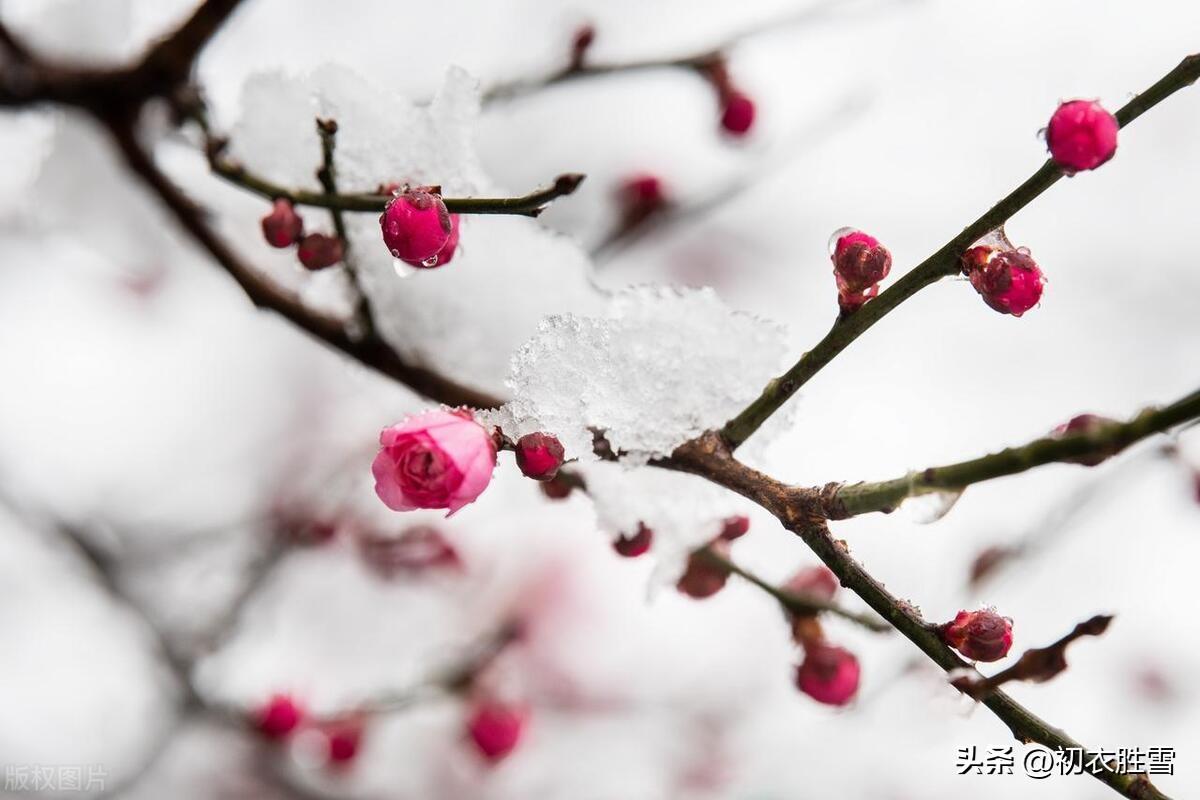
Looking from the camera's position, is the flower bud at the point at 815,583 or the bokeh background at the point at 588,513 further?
the bokeh background at the point at 588,513

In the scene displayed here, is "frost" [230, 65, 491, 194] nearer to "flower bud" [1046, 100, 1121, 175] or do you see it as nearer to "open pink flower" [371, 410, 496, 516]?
"open pink flower" [371, 410, 496, 516]

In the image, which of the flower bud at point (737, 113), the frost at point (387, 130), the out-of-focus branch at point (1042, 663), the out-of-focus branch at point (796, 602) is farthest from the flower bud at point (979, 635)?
the flower bud at point (737, 113)

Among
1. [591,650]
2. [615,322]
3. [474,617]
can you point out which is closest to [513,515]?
[474,617]

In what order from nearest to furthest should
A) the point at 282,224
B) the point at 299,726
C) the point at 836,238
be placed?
the point at 836,238 < the point at 282,224 < the point at 299,726

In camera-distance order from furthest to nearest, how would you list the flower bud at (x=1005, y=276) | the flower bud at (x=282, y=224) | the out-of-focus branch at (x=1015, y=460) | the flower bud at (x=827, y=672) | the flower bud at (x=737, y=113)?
the flower bud at (x=737, y=113) → the flower bud at (x=827, y=672) → the flower bud at (x=282, y=224) → the flower bud at (x=1005, y=276) → the out-of-focus branch at (x=1015, y=460)

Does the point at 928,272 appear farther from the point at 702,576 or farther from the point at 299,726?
the point at 299,726

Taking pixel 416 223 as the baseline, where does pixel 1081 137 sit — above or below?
above

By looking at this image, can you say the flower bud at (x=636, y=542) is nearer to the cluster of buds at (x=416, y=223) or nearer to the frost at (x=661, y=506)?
the frost at (x=661, y=506)

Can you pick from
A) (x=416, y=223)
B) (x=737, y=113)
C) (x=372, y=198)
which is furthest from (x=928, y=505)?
(x=737, y=113)

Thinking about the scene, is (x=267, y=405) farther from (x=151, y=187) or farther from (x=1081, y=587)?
(x=1081, y=587)
